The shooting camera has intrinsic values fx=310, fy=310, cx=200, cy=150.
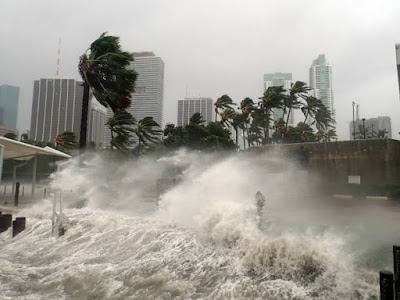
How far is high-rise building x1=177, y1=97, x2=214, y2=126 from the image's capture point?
3334 inches

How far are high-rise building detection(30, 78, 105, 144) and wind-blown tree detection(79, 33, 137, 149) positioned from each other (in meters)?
49.6

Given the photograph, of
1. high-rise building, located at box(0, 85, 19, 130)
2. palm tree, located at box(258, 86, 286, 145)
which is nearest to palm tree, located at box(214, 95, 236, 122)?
palm tree, located at box(258, 86, 286, 145)

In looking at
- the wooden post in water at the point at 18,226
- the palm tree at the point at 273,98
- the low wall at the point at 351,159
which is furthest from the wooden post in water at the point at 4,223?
the palm tree at the point at 273,98

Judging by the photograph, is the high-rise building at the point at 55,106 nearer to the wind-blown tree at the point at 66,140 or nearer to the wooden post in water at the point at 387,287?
the wind-blown tree at the point at 66,140

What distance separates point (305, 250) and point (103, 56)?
14.0 metres

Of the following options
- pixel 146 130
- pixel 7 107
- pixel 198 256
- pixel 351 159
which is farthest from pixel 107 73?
pixel 7 107

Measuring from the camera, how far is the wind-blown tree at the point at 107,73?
1595cm

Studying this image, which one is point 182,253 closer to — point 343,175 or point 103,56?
point 103,56

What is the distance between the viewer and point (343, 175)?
72.0 ft

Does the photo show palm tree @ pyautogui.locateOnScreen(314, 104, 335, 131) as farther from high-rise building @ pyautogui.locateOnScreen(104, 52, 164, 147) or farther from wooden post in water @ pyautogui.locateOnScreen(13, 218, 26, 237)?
wooden post in water @ pyautogui.locateOnScreen(13, 218, 26, 237)

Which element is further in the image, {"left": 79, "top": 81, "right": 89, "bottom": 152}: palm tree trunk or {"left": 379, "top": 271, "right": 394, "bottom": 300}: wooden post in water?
{"left": 79, "top": 81, "right": 89, "bottom": 152}: palm tree trunk

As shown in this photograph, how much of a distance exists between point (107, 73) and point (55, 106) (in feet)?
185

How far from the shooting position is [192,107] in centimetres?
8569

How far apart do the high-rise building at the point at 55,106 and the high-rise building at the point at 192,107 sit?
1010 inches
